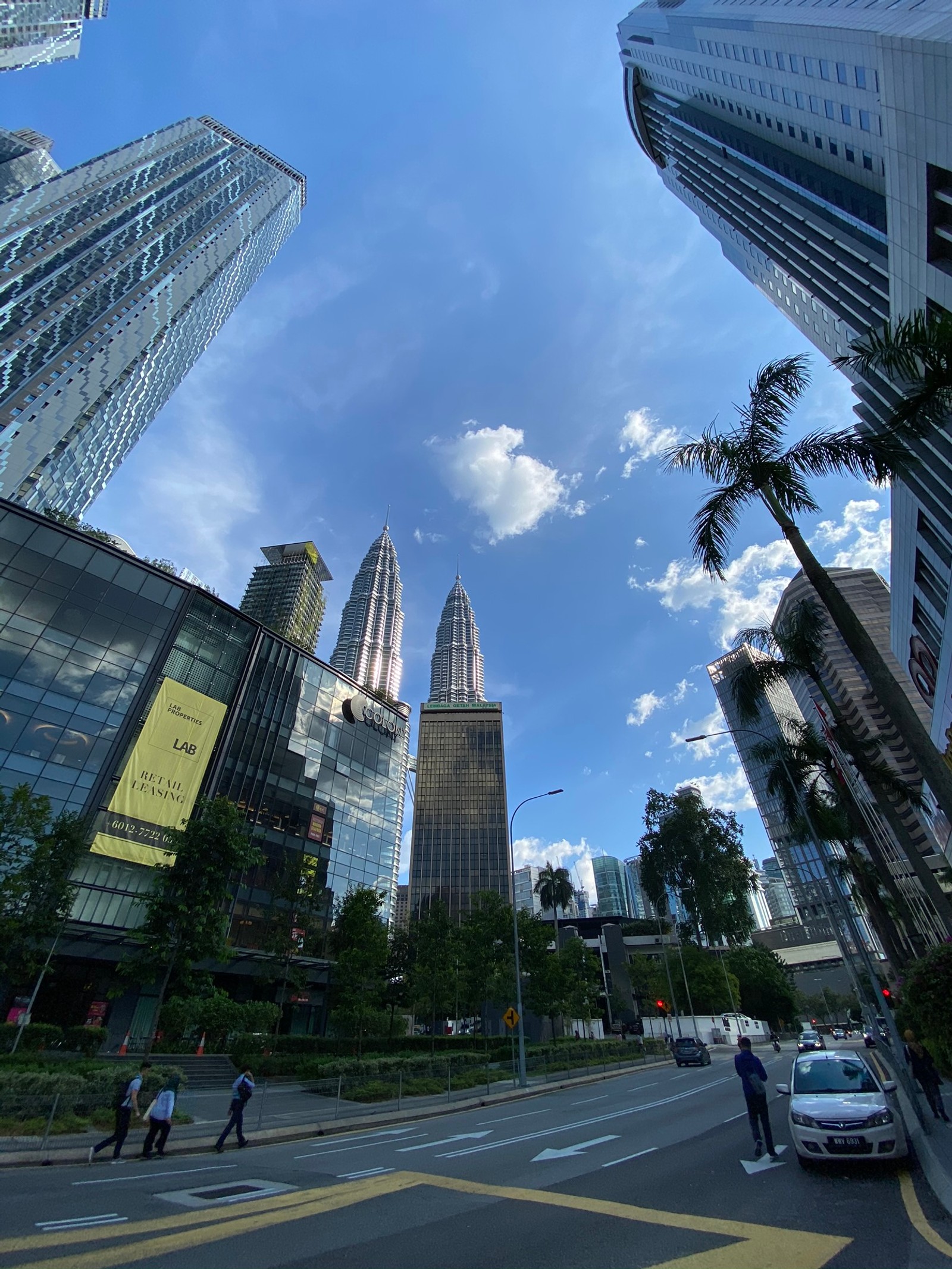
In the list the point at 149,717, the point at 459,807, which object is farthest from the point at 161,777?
the point at 459,807

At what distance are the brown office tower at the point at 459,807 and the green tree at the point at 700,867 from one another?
6265cm

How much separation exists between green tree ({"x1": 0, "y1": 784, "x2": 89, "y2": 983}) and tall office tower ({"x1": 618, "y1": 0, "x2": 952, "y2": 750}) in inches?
1538

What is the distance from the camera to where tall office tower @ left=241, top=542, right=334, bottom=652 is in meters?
135

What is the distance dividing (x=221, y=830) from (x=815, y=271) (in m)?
61.8

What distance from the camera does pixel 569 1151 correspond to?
1098 centimetres

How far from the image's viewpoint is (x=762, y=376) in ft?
43.6

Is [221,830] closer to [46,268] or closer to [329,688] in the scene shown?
[329,688]

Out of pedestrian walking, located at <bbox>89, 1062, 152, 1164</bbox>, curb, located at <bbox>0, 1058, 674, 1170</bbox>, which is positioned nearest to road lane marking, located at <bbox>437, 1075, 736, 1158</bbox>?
curb, located at <bbox>0, 1058, 674, 1170</bbox>

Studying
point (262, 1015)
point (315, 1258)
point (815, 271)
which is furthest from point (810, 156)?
point (262, 1015)

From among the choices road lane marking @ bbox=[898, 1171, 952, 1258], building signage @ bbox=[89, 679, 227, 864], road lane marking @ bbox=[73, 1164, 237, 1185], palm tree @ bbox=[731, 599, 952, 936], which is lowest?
road lane marking @ bbox=[73, 1164, 237, 1185]

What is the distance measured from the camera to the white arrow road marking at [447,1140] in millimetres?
12438

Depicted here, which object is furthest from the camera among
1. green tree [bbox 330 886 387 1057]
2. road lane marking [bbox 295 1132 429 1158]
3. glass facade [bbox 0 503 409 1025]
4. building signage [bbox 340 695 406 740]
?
building signage [bbox 340 695 406 740]

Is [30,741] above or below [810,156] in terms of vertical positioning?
below

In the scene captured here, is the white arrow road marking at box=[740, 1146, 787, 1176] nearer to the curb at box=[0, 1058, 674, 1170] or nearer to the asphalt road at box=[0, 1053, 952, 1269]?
the asphalt road at box=[0, 1053, 952, 1269]
